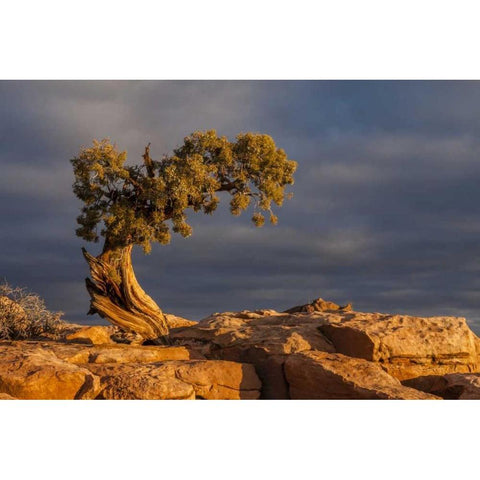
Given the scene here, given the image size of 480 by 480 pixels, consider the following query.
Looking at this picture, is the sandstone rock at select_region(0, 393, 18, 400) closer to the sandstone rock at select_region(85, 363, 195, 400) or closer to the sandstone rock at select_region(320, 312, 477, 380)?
the sandstone rock at select_region(85, 363, 195, 400)

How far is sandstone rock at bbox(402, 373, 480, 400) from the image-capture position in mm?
15969

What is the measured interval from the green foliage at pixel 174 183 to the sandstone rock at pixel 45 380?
855cm

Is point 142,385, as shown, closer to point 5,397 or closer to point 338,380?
point 5,397

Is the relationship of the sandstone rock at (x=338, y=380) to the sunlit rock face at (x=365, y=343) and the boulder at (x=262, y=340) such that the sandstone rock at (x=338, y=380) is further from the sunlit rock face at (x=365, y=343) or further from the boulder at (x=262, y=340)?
the sunlit rock face at (x=365, y=343)

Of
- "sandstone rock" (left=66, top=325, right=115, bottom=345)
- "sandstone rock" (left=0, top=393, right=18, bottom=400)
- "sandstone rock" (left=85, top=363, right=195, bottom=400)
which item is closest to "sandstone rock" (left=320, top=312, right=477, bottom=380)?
"sandstone rock" (left=85, top=363, right=195, bottom=400)

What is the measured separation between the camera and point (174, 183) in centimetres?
2203

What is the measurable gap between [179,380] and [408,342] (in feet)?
27.8

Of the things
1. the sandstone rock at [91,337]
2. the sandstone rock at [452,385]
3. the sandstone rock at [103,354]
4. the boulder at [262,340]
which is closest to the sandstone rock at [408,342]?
the boulder at [262,340]

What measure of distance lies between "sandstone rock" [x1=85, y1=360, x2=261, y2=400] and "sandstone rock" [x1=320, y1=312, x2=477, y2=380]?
4.06 m

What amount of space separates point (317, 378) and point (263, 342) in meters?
3.96

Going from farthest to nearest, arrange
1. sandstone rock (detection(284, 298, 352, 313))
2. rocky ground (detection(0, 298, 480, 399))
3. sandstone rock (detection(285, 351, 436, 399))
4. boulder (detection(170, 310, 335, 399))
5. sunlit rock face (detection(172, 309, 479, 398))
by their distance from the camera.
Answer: sandstone rock (detection(284, 298, 352, 313)) → sunlit rock face (detection(172, 309, 479, 398)) → boulder (detection(170, 310, 335, 399)) → sandstone rock (detection(285, 351, 436, 399)) → rocky ground (detection(0, 298, 480, 399))

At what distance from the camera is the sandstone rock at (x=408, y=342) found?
19062mm

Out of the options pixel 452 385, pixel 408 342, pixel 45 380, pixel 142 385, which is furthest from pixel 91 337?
pixel 452 385

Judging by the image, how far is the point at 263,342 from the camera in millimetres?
19531
